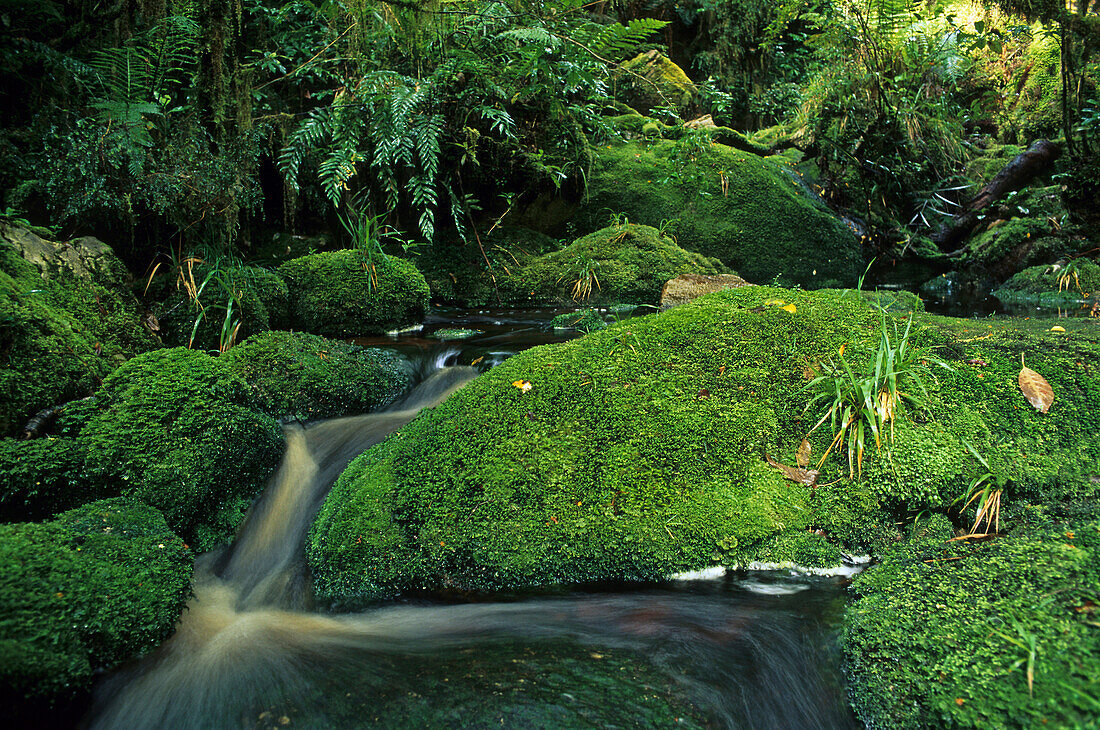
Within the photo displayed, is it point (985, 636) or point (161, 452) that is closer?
point (985, 636)

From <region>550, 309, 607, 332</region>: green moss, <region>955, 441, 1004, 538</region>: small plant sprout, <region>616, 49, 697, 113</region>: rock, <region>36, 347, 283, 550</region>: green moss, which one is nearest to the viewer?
<region>955, 441, 1004, 538</region>: small plant sprout

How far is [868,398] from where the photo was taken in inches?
108

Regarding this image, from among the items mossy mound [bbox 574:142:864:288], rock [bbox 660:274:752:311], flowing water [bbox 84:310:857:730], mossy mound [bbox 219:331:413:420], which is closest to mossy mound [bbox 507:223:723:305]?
rock [bbox 660:274:752:311]

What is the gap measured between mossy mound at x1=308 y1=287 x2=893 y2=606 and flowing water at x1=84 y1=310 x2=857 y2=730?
154 mm

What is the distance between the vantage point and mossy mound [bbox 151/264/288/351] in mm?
4445

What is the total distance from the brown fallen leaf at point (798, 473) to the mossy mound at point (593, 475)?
1.5 inches

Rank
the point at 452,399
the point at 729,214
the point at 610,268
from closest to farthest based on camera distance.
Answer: the point at 452,399, the point at 610,268, the point at 729,214

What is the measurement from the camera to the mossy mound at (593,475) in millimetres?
2605

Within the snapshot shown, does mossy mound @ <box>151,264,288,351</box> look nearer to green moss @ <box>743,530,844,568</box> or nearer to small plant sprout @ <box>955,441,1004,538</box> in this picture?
green moss @ <box>743,530,844,568</box>

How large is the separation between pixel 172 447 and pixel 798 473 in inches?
125

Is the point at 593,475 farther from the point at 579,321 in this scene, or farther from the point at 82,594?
the point at 579,321

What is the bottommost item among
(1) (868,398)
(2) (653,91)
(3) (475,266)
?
(1) (868,398)

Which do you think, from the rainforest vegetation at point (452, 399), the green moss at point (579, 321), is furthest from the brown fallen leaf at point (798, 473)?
the green moss at point (579, 321)

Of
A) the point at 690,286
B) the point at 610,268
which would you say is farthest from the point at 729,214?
the point at 690,286
